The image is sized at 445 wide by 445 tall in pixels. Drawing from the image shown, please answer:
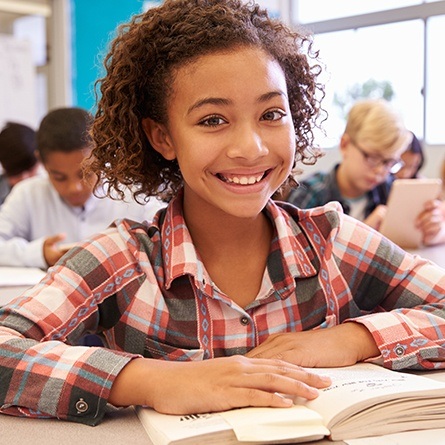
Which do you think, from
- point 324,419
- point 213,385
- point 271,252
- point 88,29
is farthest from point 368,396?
point 88,29

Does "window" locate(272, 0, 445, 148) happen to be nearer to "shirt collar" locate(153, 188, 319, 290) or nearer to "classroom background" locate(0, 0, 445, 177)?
"classroom background" locate(0, 0, 445, 177)

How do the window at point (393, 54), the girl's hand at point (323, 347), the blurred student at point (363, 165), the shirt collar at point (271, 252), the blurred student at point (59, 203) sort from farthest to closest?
the window at point (393, 54), the blurred student at point (363, 165), the blurred student at point (59, 203), the shirt collar at point (271, 252), the girl's hand at point (323, 347)

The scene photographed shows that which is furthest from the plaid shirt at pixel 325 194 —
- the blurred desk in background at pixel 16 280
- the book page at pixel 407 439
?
the book page at pixel 407 439

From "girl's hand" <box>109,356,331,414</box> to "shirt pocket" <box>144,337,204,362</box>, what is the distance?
20 cm

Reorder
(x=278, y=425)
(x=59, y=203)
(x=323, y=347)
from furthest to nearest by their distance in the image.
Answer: (x=59, y=203), (x=323, y=347), (x=278, y=425)

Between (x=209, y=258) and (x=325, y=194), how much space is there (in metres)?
→ 1.79

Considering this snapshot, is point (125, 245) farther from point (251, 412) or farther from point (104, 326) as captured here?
point (251, 412)

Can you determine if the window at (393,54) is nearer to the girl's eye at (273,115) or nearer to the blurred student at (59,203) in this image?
the blurred student at (59,203)

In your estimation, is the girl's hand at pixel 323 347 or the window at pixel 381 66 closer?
the girl's hand at pixel 323 347

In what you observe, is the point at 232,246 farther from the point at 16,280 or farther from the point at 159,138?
the point at 16,280

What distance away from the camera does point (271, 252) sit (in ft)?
3.95

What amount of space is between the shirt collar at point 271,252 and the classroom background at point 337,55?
4126 millimetres

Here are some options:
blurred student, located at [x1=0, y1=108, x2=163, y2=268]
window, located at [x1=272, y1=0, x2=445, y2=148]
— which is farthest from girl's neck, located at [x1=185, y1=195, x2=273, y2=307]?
window, located at [x1=272, y1=0, x2=445, y2=148]

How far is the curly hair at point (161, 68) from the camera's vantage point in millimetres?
1133
